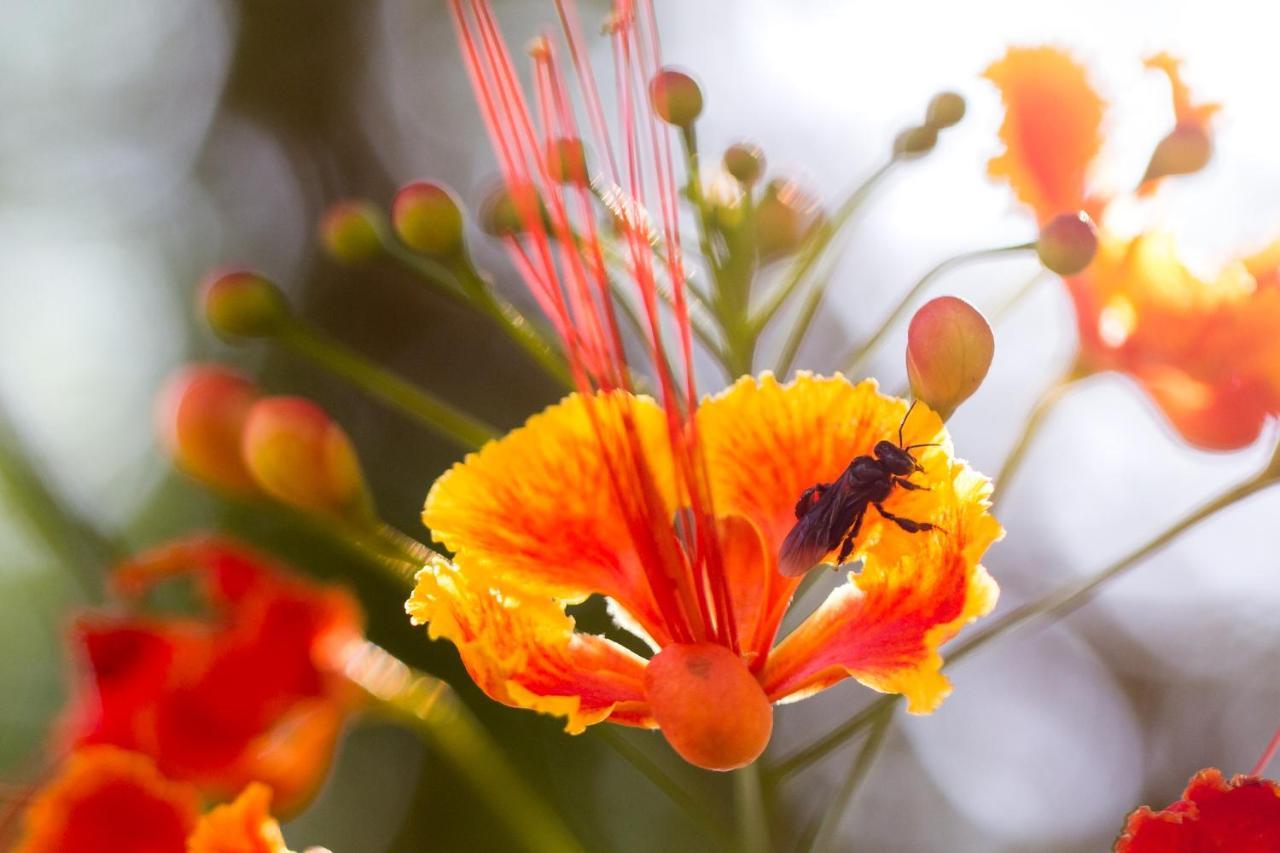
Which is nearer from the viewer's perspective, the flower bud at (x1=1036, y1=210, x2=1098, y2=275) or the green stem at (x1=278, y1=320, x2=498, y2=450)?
the flower bud at (x1=1036, y1=210, x2=1098, y2=275)

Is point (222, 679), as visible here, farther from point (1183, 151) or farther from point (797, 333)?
point (1183, 151)

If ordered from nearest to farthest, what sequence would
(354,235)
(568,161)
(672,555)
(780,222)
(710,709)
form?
1. (710,709)
2. (672,555)
3. (568,161)
4. (354,235)
5. (780,222)

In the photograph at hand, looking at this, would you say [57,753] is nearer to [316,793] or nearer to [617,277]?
[316,793]

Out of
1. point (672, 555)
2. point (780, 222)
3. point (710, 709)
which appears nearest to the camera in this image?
point (710, 709)

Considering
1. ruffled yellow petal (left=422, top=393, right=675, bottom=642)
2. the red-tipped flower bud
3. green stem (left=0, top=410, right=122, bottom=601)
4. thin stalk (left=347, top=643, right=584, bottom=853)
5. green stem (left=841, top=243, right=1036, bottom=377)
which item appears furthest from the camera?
green stem (left=0, top=410, right=122, bottom=601)

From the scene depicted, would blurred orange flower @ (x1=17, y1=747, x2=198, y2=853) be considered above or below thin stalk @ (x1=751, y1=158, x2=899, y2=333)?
below

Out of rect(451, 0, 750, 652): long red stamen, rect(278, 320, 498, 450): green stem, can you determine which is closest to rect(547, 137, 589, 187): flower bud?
rect(451, 0, 750, 652): long red stamen

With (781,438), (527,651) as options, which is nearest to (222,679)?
(527,651)

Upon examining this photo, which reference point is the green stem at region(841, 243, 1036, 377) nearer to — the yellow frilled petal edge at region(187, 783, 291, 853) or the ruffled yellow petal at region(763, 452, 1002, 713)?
the ruffled yellow petal at region(763, 452, 1002, 713)
